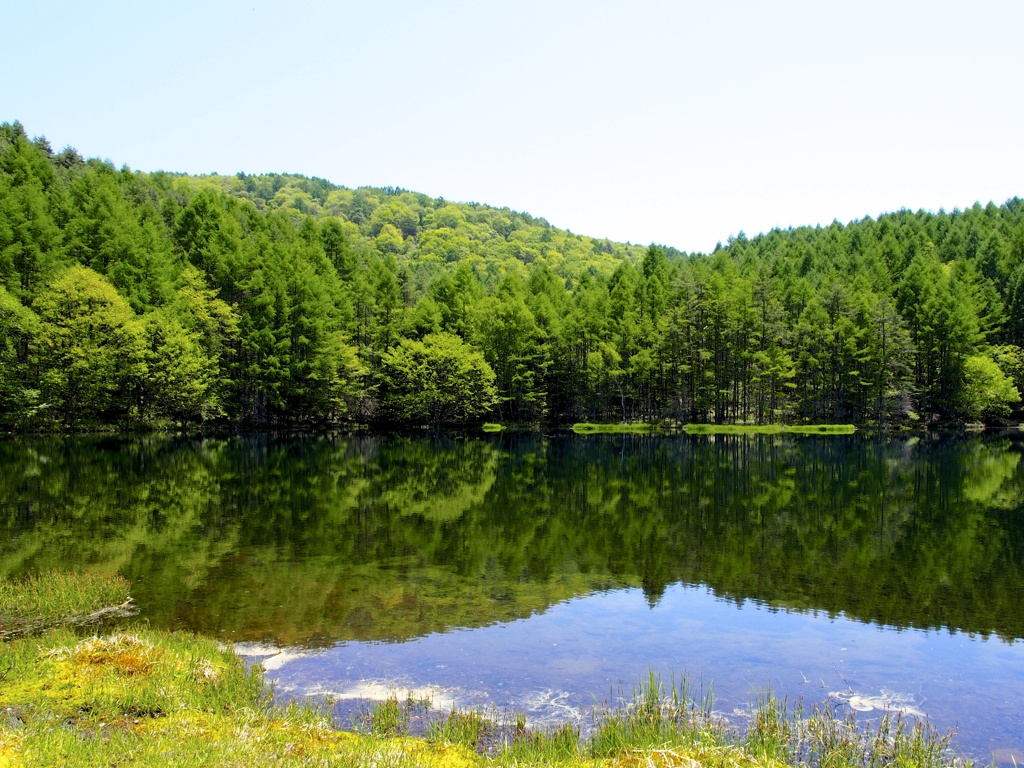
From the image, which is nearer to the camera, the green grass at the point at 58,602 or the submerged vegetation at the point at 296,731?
the submerged vegetation at the point at 296,731

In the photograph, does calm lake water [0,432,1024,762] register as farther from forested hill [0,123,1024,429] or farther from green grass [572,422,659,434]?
green grass [572,422,659,434]

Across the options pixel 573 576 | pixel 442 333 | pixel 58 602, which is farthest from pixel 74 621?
pixel 442 333

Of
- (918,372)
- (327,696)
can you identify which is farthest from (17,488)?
(918,372)

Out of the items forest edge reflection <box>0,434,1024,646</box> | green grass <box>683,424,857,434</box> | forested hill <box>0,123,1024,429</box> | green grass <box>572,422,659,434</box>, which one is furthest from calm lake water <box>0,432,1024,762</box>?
green grass <box>572,422,659,434</box>

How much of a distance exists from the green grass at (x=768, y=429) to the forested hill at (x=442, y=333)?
493 centimetres

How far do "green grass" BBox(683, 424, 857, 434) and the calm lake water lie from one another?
38.3 m

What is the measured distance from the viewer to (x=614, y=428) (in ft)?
270

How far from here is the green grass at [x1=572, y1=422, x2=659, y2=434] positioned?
267 ft

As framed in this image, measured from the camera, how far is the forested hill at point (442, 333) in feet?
232

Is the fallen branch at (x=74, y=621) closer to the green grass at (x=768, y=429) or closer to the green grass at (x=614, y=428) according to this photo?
the green grass at (x=614, y=428)

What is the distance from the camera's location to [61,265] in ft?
230

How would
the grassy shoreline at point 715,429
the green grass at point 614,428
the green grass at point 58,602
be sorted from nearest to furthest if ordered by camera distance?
the green grass at point 58,602 → the grassy shoreline at point 715,429 → the green grass at point 614,428

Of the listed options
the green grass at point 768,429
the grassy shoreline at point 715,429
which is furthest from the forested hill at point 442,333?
the green grass at point 768,429

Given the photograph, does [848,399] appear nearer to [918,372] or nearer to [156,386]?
[918,372]
